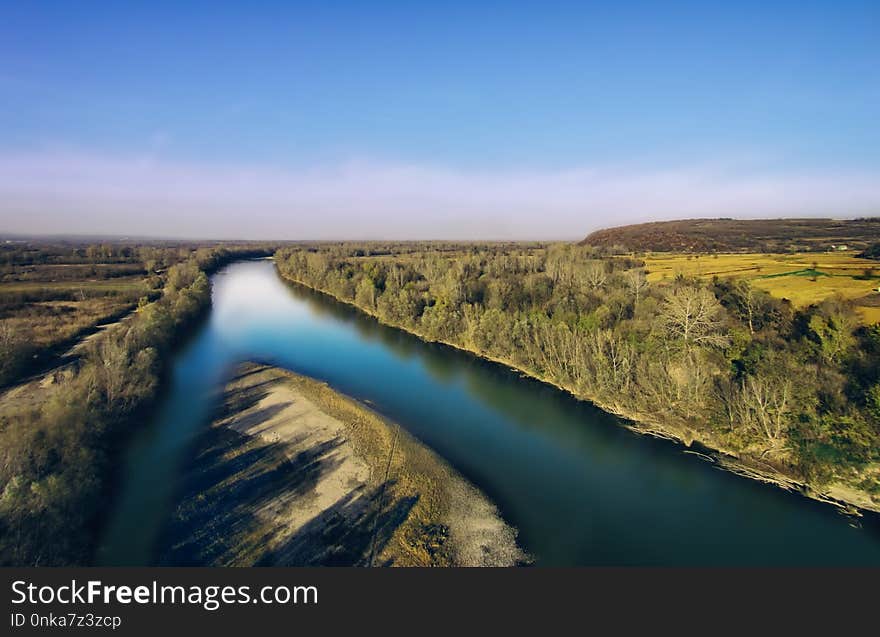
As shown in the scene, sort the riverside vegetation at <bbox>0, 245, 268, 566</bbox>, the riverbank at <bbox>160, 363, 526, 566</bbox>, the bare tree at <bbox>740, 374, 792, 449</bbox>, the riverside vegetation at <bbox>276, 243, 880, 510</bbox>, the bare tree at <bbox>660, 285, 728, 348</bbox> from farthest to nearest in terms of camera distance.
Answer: the bare tree at <bbox>660, 285, 728, 348</bbox>, the bare tree at <bbox>740, 374, 792, 449</bbox>, the riverside vegetation at <bbox>276, 243, 880, 510</bbox>, the riverbank at <bbox>160, 363, 526, 566</bbox>, the riverside vegetation at <bbox>0, 245, 268, 566</bbox>

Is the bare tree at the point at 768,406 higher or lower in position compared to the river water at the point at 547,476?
higher

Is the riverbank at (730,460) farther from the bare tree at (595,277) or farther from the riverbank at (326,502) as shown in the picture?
the riverbank at (326,502)

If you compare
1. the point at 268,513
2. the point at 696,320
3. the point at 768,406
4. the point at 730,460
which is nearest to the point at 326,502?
the point at 268,513

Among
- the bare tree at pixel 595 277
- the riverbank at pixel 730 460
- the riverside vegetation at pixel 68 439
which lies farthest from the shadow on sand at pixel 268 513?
the bare tree at pixel 595 277

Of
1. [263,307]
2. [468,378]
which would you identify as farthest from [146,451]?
Answer: [263,307]

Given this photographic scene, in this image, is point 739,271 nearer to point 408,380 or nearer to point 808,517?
point 808,517

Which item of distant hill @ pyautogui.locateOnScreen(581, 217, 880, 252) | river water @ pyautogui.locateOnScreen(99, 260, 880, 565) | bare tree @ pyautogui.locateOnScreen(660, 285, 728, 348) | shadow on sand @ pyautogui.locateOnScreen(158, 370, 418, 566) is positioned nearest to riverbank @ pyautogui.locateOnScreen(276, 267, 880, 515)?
river water @ pyautogui.locateOnScreen(99, 260, 880, 565)

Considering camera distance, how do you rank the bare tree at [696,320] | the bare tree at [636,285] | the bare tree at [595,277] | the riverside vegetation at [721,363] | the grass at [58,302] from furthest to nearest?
the bare tree at [595,277]
the grass at [58,302]
the bare tree at [636,285]
the bare tree at [696,320]
the riverside vegetation at [721,363]

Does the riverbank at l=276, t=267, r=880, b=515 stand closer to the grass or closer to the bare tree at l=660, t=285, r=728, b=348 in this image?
the bare tree at l=660, t=285, r=728, b=348
